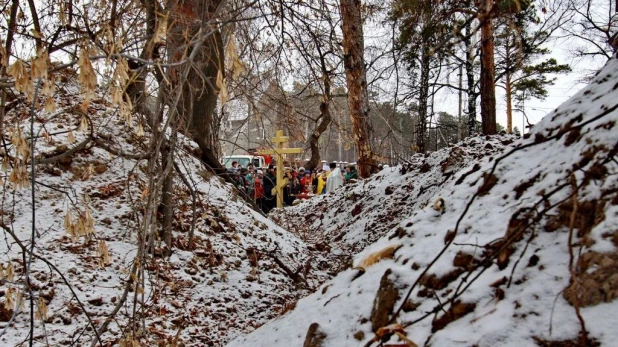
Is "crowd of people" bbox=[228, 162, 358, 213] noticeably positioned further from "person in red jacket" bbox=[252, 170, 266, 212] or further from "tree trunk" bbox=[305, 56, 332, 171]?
"tree trunk" bbox=[305, 56, 332, 171]

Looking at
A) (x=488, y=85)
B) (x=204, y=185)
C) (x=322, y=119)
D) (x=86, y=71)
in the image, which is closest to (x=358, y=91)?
(x=322, y=119)

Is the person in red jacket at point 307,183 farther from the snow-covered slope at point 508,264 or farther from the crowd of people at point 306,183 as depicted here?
the snow-covered slope at point 508,264

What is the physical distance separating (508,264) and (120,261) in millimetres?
3510

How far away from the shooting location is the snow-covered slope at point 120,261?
317 cm

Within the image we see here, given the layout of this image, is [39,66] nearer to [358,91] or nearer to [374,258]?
[374,258]

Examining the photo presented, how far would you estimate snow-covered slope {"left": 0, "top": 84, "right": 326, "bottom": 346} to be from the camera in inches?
125

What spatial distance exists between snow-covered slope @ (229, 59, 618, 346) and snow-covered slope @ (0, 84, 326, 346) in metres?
0.83

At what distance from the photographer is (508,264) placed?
1.87 m

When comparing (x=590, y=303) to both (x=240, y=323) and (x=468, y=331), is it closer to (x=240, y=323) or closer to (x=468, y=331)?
(x=468, y=331)

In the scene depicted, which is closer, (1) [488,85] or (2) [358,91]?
(1) [488,85]

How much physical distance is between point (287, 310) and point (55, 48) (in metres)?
2.23

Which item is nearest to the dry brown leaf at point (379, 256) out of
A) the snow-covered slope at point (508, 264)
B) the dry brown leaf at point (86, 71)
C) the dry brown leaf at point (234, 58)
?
the snow-covered slope at point (508, 264)

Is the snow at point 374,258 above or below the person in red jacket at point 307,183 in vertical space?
below

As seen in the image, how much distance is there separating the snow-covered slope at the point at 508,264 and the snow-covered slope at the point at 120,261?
2.72ft
